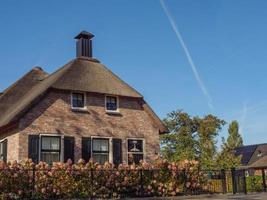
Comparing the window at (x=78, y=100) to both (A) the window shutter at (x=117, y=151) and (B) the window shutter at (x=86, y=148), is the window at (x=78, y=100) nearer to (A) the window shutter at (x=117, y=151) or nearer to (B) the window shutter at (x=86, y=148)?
(B) the window shutter at (x=86, y=148)

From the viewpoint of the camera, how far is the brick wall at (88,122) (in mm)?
20875

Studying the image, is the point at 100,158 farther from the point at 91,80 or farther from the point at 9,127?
the point at 9,127

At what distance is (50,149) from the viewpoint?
20.9m

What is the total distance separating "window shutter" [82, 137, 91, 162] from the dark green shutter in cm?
69

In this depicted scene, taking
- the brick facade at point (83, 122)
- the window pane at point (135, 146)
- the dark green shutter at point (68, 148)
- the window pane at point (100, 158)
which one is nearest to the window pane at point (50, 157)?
the dark green shutter at point (68, 148)

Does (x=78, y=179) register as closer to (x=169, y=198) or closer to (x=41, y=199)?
(x=41, y=199)

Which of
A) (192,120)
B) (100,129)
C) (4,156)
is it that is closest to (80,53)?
(100,129)

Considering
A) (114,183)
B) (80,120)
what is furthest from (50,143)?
(114,183)

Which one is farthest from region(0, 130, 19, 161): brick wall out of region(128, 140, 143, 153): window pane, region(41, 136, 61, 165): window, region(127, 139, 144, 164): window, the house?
region(128, 140, 143, 153): window pane

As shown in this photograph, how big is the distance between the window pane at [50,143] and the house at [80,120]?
0.01 m

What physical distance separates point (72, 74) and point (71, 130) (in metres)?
3.47

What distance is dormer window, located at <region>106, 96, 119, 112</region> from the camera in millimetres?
23812

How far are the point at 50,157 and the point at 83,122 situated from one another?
111 inches

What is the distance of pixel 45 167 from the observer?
16938mm
